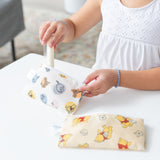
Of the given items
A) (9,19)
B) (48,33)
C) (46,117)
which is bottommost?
(9,19)

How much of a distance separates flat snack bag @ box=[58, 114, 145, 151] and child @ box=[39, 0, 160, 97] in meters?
0.11

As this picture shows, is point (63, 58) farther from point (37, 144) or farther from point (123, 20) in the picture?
point (37, 144)

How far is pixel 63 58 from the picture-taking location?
222 centimetres

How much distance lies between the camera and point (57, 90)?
66 centimetres

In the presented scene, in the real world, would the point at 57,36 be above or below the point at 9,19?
above

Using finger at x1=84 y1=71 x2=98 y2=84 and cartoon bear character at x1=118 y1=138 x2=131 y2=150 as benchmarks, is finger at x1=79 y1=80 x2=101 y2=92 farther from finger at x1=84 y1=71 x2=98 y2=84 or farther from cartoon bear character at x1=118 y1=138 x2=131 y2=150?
cartoon bear character at x1=118 y1=138 x2=131 y2=150

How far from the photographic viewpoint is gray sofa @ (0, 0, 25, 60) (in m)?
1.88

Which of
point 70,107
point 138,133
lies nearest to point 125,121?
point 138,133

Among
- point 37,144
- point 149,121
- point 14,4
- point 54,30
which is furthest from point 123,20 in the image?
point 14,4

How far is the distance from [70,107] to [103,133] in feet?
0.41

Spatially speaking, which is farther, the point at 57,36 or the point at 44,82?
the point at 57,36

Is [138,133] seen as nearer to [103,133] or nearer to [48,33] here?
[103,133]

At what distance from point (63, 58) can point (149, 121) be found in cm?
164

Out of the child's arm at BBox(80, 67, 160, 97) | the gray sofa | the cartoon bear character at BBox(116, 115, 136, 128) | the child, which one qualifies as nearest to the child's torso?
the child
